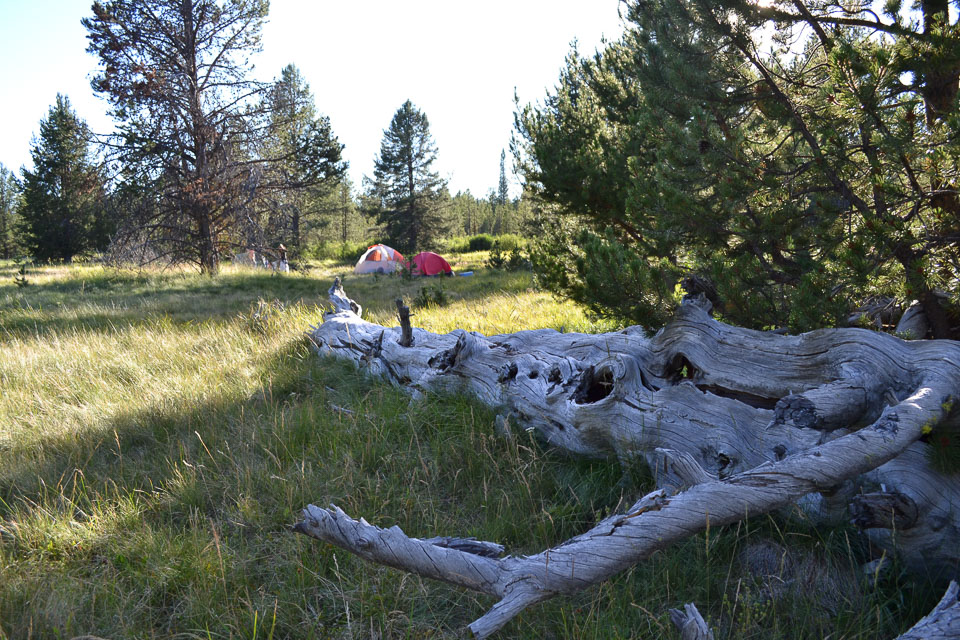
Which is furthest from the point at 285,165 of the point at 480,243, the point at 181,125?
the point at 480,243

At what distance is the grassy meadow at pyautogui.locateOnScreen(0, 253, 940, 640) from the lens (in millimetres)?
1835

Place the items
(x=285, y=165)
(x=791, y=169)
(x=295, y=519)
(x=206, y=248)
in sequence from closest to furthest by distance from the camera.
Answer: (x=295, y=519)
(x=791, y=169)
(x=206, y=248)
(x=285, y=165)

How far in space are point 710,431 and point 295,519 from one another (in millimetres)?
2141

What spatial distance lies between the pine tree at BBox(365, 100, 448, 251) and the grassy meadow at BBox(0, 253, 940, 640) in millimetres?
32490

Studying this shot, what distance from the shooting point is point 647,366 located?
3.13 m

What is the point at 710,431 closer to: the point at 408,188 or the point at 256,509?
the point at 256,509

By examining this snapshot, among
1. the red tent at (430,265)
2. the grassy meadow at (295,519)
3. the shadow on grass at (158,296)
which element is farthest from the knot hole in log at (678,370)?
the red tent at (430,265)

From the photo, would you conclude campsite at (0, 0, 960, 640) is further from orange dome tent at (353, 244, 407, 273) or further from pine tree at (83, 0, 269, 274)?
orange dome tent at (353, 244, 407, 273)

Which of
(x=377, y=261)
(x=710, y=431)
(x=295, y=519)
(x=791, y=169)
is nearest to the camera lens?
(x=295, y=519)

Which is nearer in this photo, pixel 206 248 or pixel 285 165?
pixel 206 248

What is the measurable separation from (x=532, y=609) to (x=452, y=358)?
231 centimetres

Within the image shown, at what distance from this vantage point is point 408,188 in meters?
37.8

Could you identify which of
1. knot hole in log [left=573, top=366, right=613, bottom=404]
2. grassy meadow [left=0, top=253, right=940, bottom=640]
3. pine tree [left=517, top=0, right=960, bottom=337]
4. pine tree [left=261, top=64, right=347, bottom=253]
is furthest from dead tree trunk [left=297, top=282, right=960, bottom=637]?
pine tree [left=261, top=64, right=347, bottom=253]

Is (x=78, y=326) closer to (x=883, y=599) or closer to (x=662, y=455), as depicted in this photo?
(x=662, y=455)
